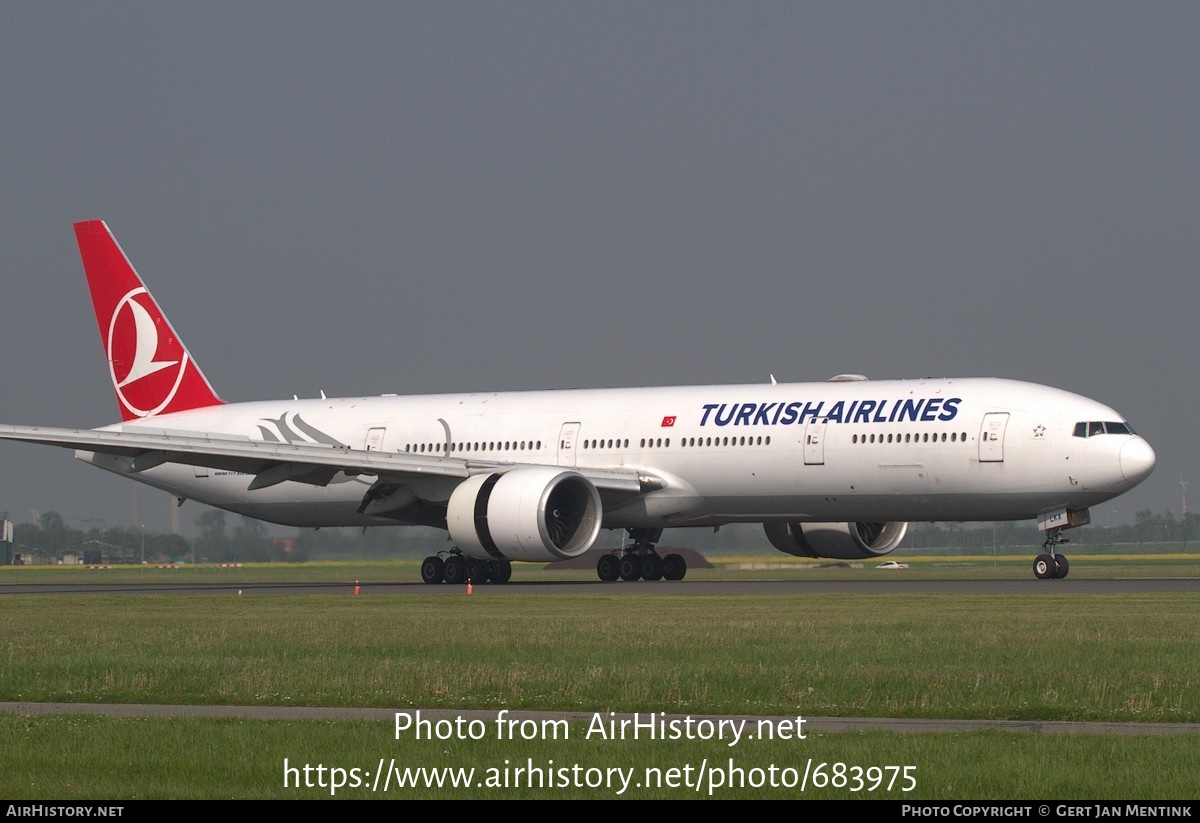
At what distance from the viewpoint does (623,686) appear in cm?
1591

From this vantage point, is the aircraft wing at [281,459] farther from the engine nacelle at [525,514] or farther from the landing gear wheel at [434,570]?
the landing gear wheel at [434,570]

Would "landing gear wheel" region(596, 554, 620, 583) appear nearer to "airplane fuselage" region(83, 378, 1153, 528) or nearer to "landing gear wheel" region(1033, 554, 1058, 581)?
"airplane fuselage" region(83, 378, 1153, 528)

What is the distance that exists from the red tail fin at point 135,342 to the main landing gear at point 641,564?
13821 mm

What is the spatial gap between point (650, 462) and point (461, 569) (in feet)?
16.9

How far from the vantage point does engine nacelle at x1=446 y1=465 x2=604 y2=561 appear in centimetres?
3791

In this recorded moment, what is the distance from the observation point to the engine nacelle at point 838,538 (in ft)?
145

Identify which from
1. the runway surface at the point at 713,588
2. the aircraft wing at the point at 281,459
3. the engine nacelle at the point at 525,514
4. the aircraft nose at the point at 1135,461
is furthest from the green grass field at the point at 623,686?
the aircraft wing at the point at 281,459

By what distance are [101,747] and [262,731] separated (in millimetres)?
1232

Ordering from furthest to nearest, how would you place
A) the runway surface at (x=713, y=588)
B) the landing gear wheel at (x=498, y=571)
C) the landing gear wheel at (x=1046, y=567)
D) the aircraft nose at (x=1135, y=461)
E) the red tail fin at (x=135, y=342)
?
the red tail fin at (x=135, y=342)
the landing gear wheel at (x=498, y=571)
the landing gear wheel at (x=1046, y=567)
the aircraft nose at (x=1135, y=461)
the runway surface at (x=713, y=588)

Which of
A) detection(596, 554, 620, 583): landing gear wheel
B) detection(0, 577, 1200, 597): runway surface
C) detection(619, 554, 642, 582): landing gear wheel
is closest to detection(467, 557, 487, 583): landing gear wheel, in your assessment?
detection(0, 577, 1200, 597): runway surface

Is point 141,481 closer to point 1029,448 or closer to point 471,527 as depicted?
point 471,527

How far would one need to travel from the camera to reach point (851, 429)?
1515 inches

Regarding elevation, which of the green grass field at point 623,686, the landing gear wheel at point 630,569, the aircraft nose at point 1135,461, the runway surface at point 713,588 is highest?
the aircraft nose at point 1135,461

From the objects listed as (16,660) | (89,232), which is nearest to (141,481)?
(89,232)
